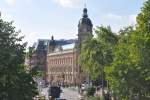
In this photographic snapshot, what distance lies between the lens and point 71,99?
8125cm

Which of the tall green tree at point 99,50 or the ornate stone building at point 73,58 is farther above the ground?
the ornate stone building at point 73,58

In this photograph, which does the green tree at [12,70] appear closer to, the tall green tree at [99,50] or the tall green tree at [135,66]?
the tall green tree at [135,66]

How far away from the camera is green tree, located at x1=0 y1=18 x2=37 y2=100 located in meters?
25.2

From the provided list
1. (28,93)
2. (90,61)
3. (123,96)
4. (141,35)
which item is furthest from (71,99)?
(28,93)

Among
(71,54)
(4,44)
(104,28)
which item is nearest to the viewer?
(4,44)

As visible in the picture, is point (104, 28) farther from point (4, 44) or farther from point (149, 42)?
point (4, 44)

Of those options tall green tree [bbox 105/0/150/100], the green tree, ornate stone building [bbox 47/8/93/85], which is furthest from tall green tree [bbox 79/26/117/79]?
ornate stone building [bbox 47/8/93/85]

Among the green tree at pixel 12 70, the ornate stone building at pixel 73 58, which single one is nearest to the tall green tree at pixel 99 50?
the green tree at pixel 12 70

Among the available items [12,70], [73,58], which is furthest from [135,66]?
[73,58]

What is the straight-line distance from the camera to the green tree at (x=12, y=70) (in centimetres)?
2522

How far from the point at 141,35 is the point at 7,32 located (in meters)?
20.5

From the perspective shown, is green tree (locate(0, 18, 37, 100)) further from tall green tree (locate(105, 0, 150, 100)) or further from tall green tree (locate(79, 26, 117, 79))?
tall green tree (locate(79, 26, 117, 79))

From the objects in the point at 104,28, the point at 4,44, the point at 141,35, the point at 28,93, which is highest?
the point at 104,28

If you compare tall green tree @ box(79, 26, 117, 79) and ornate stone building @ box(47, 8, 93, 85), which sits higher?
ornate stone building @ box(47, 8, 93, 85)
